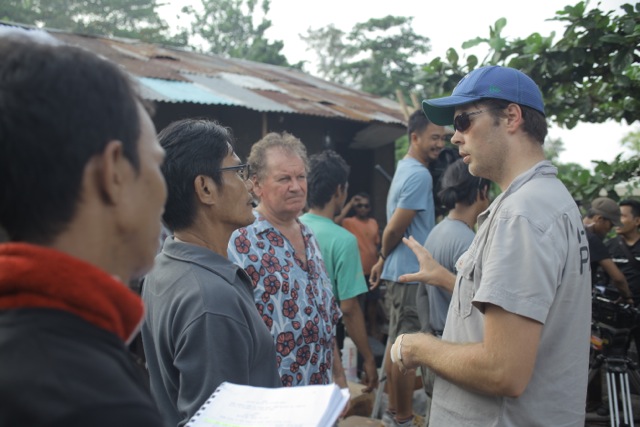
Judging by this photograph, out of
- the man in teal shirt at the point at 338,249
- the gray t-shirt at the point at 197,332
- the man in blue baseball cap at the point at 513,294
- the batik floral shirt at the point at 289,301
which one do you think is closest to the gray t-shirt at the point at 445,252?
the man in teal shirt at the point at 338,249

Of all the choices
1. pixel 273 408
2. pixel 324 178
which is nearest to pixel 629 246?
pixel 324 178

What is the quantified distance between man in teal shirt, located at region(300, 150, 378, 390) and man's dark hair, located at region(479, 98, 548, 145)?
6.57 ft

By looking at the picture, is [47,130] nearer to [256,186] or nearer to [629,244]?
[256,186]

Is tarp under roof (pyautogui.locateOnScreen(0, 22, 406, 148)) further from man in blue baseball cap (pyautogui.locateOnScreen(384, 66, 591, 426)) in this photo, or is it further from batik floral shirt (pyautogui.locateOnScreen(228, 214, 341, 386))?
man in blue baseball cap (pyautogui.locateOnScreen(384, 66, 591, 426))

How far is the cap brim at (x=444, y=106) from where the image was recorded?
7.11 ft

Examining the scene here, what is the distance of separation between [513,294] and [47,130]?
139 centimetres

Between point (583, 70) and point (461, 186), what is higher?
point (583, 70)

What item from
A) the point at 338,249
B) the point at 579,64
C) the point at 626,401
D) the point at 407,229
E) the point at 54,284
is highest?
the point at 579,64

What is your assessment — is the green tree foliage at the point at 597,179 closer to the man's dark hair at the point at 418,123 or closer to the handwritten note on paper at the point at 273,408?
the man's dark hair at the point at 418,123

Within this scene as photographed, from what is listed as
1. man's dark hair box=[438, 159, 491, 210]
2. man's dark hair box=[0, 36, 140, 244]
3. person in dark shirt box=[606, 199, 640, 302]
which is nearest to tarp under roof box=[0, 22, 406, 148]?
person in dark shirt box=[606, 199, 640, 302]

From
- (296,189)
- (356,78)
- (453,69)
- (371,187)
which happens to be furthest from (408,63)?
(296,189)

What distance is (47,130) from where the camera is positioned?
821 mm

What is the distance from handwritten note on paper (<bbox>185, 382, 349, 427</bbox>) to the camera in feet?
4.03

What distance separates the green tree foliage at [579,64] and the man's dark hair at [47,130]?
12.9 ft
